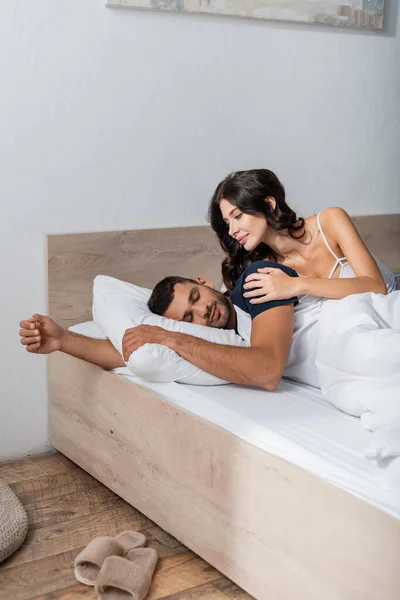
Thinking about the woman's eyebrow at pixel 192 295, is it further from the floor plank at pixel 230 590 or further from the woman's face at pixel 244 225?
the floor plank at pixel 230 590

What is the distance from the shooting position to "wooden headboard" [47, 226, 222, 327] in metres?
2.48

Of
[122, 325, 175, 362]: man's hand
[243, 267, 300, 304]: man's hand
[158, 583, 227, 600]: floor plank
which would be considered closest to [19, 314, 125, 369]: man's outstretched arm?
[122, 325, 175, 362]: man's hand

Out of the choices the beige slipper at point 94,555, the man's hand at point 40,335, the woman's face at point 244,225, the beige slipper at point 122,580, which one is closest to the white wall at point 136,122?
the man's hand at point 40,335

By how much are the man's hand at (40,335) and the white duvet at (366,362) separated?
2.38ft

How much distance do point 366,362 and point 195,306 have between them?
0.56 m

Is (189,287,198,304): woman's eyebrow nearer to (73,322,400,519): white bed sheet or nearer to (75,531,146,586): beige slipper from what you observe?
(73,322,400,519): white bed sheet

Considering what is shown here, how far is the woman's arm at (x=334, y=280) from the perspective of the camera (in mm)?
2016

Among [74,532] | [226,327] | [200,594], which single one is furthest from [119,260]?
[200,594]

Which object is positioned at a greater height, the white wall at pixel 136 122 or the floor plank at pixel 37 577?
the white wall at pixel 136 122

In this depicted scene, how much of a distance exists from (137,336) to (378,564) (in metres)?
0.85

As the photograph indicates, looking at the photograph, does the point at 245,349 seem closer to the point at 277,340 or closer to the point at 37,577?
the point at 277,340

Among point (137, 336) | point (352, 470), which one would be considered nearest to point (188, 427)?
point (137, 336)

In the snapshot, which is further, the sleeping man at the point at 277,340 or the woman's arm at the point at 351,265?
the woman's arm at the point at 351,265

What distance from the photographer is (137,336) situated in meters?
2.00
